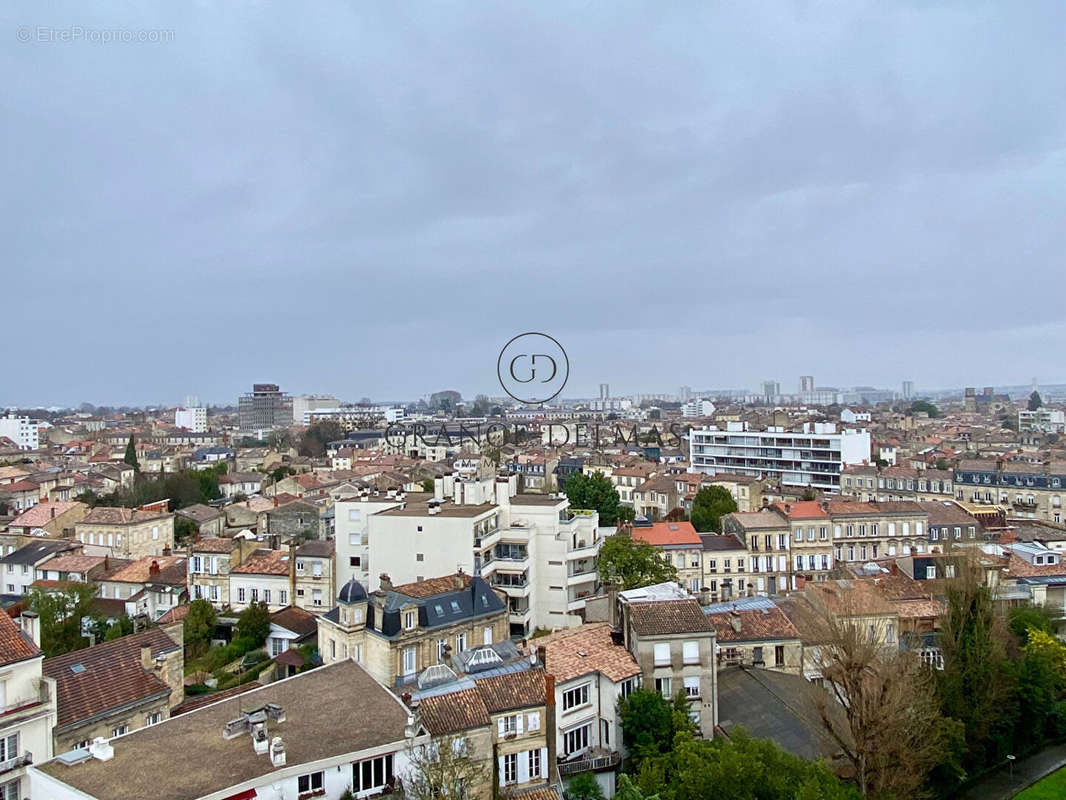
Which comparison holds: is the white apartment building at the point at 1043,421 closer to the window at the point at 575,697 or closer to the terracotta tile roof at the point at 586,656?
the terracotta tile roof at the point at 586,656

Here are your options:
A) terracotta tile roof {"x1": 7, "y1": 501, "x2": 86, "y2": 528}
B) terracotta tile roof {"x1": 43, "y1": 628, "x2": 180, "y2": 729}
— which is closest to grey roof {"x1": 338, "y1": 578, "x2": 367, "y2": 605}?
terracotta tile roof {"x1": 43, "y1": 628, "x2": 180, "y2": 729}

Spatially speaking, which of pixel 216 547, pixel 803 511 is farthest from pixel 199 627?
pixel 803 511

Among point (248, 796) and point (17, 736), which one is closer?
point (248, 796)

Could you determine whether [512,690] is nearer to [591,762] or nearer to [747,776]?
[591,762]

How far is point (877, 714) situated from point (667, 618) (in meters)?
5.97

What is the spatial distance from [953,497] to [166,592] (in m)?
57.3

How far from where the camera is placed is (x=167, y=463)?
99375 millimetres

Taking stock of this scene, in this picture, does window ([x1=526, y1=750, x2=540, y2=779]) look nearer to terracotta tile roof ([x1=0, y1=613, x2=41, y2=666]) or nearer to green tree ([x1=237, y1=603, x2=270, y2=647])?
terracotta tile roof ([x1=0, y1=613, x2=41, y2=666])

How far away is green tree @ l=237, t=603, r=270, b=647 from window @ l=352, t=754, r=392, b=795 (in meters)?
17.9

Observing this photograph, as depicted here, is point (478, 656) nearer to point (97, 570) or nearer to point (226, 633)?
point (226, 633)

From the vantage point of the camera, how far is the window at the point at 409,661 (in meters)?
24.8

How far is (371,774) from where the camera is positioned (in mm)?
17016

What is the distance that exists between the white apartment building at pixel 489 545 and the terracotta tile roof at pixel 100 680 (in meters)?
11.1

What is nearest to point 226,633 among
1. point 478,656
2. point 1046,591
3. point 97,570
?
point 97,570
